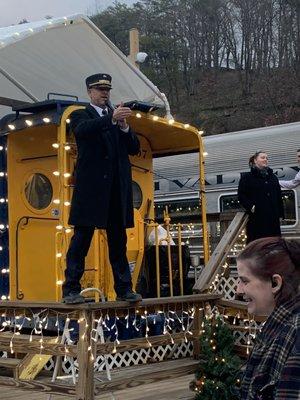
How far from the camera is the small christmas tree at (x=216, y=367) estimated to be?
5.66 m

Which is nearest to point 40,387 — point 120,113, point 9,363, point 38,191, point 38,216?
point 9,363

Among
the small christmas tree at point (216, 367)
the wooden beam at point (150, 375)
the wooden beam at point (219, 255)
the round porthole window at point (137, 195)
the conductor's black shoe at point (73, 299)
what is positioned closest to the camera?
the conductor's black shoe at point (73, 299)

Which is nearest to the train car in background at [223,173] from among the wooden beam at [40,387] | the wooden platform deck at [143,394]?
the wooden platform deck at [143,394]

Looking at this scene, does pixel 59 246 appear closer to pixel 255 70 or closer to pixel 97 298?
pixel 97 298

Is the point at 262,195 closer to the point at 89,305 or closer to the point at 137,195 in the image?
the point at 137,195

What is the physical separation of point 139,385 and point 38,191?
9.20 ft

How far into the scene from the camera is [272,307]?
210cm

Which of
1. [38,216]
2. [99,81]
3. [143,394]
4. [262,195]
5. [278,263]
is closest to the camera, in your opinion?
[278,263]

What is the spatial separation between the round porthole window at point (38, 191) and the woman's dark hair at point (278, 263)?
570 centimetres

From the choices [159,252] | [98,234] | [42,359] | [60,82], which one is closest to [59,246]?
[98,234]

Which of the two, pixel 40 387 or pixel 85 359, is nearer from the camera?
pixel 85 359

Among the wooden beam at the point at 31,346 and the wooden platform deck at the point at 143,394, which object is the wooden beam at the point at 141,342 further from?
the wooden platform deck at the point at 143,394

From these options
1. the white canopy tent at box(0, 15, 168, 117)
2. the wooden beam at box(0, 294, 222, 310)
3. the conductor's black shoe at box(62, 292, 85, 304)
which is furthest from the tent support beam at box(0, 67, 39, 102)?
the conductor's black shoe at box(62, 292, 85, 304)

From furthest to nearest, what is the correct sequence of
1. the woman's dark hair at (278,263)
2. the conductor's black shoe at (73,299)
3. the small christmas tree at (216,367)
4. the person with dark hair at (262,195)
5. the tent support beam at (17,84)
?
the tent support beam at (17,84) → the person with dark hair at (262,195) → the small christmas tree at (216,367) → the conductor's black shoe at (73,299) → the woman's dark hair at (278,263)
